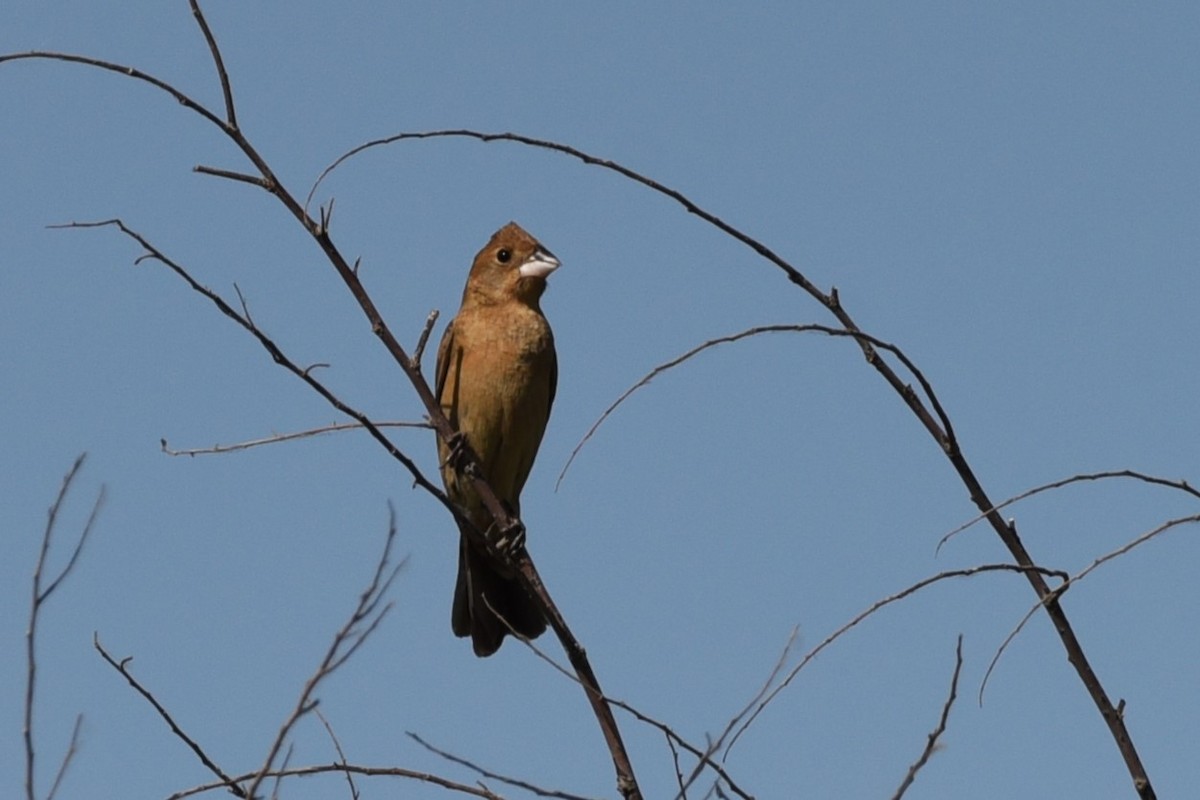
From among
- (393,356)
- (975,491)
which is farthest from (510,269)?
(975,491)

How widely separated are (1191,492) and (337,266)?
1.99m

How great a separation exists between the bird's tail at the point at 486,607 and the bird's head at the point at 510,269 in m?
1.10

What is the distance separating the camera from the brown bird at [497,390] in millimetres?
6539

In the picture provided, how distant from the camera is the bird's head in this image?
6.90m

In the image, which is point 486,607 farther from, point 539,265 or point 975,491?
point 975,491

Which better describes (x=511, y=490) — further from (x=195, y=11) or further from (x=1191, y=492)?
(x=1191, y=492)

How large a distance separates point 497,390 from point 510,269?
668 millimetres

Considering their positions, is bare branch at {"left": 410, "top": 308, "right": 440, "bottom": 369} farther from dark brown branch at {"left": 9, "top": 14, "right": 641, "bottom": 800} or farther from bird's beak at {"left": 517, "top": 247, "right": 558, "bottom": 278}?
bird's beak at {"left": 517, "top": 247, "right": 558, "bottom": 278}

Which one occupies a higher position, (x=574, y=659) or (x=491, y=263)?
(x=491, y=263)

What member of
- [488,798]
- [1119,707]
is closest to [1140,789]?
[1119,707]

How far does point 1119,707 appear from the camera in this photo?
2.41 m

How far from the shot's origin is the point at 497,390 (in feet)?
21.4

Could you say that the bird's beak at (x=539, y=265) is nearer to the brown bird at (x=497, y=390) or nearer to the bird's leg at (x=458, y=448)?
the brown bird at (x=497, y=390)

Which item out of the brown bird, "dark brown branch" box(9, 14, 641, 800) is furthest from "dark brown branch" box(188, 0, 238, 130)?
the brown bird
